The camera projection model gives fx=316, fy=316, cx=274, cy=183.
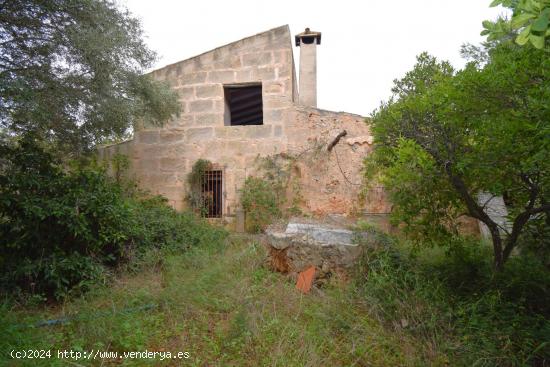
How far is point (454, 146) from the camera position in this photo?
9.95 feet

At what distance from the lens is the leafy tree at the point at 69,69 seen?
3873 millimetres

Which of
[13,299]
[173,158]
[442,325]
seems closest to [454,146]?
[442,325]

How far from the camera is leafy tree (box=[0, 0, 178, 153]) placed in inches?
152

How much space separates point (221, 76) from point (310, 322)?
6.42 m

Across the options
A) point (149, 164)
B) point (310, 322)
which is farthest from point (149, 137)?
point (310, 322)

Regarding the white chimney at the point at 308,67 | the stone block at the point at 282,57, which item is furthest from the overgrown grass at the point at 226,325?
the white chimney at the point at 308,67

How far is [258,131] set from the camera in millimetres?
7555

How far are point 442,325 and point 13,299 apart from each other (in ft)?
14.6

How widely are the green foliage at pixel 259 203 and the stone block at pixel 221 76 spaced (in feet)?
8.32

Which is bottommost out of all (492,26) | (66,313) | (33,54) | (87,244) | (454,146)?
(66,313)

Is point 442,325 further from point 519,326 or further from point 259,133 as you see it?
point 259,133

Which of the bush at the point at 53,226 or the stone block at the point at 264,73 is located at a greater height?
the stone block at the point at 264,73

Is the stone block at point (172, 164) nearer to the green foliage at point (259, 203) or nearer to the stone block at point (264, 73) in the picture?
the green foliage at point (259, 203)

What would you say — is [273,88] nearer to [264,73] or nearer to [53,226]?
[264,73]
